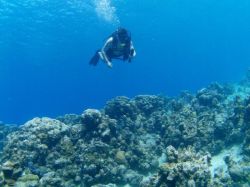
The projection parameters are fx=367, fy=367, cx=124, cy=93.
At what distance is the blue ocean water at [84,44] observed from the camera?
56.4 m

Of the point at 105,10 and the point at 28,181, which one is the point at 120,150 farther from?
the point at 105,10

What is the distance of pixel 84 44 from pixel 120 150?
6126 centimetres

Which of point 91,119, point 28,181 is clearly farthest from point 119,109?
point 28,181

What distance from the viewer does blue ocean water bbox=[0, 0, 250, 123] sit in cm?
5638

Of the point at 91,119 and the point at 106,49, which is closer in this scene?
the point at 91,119

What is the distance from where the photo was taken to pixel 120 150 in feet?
41.2

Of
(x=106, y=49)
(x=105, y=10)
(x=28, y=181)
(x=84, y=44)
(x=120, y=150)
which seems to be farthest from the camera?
(x=84, y=44)

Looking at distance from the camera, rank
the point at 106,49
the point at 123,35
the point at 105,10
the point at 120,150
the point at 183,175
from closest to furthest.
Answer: the point at 183,175 → the point at 120,150 → the point at 123,35 → the point at 106,49 → the point at 105,10

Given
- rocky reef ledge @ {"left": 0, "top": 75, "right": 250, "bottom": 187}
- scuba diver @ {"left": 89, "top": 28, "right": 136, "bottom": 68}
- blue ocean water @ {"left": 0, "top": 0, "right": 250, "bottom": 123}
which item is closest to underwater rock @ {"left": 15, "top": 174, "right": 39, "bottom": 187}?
rocky reef ledge @ {"left": 0, "top": 75, "right": 250, "bottom": 187}

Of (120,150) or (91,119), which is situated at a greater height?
(91,119)

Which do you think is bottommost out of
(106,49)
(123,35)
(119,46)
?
(119,46)

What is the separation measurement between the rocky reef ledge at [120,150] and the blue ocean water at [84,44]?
30.3 m

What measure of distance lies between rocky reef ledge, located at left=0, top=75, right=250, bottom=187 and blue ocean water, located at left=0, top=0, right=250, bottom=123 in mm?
30294

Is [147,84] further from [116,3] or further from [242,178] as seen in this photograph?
[242,178]
